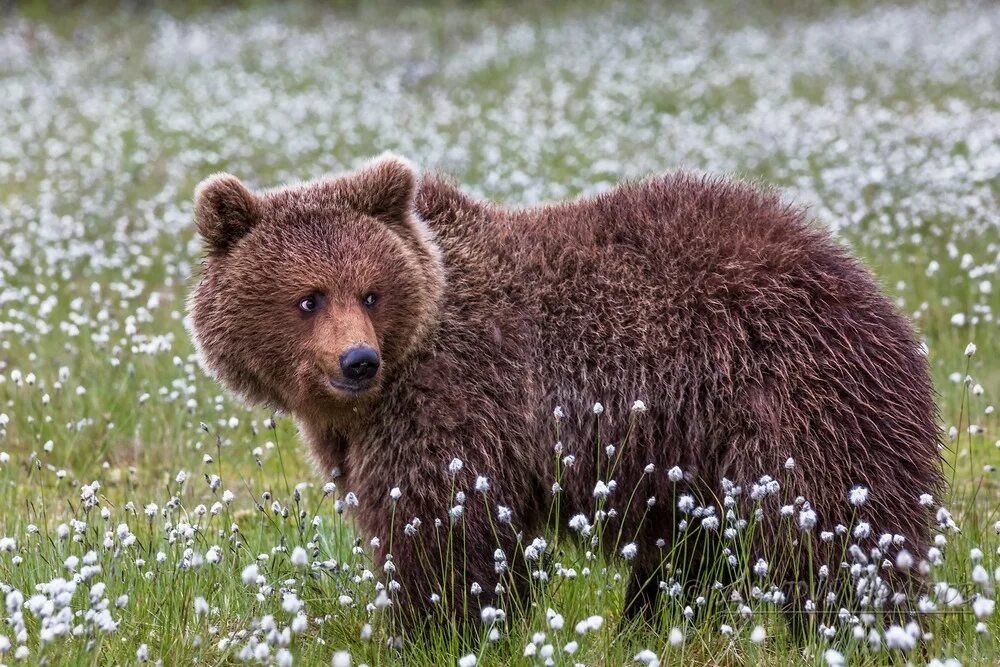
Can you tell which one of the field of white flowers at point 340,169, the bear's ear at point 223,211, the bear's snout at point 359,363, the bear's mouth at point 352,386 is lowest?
the field of white flowers at point 340,169

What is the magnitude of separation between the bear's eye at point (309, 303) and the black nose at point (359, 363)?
1.08 ft

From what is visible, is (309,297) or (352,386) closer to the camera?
(352,386)

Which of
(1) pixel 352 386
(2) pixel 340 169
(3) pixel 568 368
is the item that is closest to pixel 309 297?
(1) pixel 352 386

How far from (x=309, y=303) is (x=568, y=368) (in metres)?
0.99

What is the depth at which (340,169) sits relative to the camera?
13078 millimetres

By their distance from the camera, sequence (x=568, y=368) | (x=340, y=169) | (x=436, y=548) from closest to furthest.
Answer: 1. (x=436, y=548)
2. (x=568, y=368)
3. (x=340, y=169)

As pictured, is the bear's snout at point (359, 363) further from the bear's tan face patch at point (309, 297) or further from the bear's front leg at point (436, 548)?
the bear's front leg at point (436, 548)

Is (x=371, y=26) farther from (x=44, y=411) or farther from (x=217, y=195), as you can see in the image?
(x=217, y=195)

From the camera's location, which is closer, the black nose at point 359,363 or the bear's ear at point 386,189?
the black nose at point 359,363

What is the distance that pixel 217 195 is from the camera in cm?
435

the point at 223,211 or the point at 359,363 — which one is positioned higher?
the point at 223,211

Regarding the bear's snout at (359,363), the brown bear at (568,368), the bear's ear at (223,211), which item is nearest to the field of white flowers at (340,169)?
the brown bear at (568,368)

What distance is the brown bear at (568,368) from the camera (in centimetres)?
411

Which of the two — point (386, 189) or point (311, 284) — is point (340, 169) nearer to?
point (386, 189)
